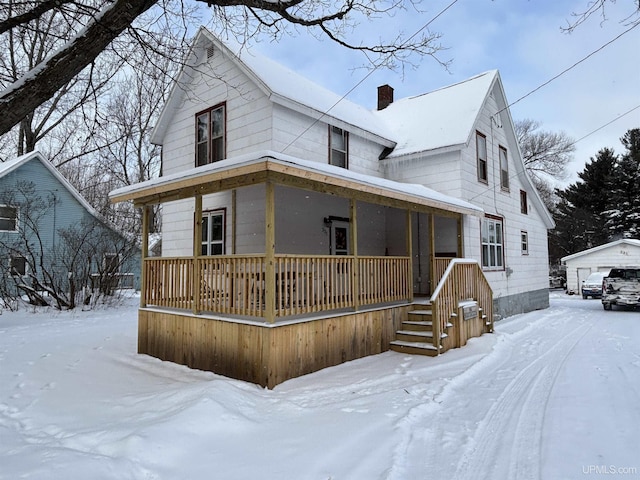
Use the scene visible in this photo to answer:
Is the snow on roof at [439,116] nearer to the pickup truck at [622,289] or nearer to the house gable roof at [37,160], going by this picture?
the pickup truck at [622,289]

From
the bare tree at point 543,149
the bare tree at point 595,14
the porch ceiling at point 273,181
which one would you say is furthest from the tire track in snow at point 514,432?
the bare tree at point 543,149

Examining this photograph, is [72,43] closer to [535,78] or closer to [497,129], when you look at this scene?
[535,78]

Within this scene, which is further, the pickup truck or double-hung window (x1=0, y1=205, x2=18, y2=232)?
double-hung window (x1=0, y1=205, x2=18, y2=232)

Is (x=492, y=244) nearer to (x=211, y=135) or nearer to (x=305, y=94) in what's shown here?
(x=305, y=94)

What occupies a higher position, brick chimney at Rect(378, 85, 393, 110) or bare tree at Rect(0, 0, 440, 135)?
brick chimney at Rect(378, 85, 393, 110)

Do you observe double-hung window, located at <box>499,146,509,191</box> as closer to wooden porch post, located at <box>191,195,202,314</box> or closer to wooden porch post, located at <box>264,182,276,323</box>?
wooden porch post, located at <box>264,182,276,323</box>

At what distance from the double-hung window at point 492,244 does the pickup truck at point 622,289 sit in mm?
5729

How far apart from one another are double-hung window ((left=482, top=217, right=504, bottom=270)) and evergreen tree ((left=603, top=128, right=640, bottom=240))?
24447 mm

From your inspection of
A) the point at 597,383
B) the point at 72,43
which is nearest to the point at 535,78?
the point at 597,383

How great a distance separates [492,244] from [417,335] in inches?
242

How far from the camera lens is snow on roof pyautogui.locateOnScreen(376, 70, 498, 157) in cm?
1199

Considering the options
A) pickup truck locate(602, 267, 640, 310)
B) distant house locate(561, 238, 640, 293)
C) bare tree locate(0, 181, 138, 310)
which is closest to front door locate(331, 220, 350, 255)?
bare tree locate(0, 181, 138, 310)

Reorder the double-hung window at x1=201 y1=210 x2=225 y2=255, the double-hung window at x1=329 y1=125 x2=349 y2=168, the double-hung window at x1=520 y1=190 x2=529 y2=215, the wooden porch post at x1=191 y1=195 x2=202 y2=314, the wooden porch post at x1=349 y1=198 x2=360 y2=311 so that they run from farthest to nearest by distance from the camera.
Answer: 1. the double-hung window at x1=520 y1=190 x2=529 y2=215
2. the double-hung window at x1=329 y1=125 x2=349 y2=168
3. the double-hung window at x1=201 y1=210 x2=225 y2=255
4. the wooden porch post at x1=349 y1=198 x2=360 y2=311
5. the wooden porch post at x1=191 y1=195 x2=202 y2=314

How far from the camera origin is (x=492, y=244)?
42.4ft
